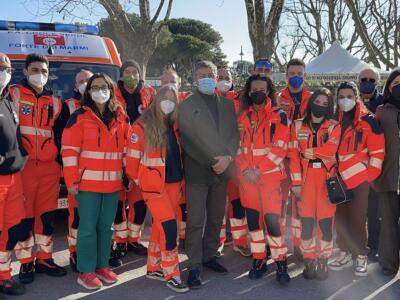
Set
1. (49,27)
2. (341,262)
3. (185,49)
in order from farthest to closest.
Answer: (185,49) → (49,27) → (341,262)

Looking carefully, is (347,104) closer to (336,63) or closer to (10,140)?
(10,140)

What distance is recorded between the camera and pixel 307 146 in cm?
447

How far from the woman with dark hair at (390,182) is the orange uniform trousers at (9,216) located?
137 inches


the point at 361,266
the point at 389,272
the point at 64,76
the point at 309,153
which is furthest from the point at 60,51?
the point at 389,272

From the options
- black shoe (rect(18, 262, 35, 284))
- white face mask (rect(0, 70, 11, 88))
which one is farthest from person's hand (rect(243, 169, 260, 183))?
white face mask (rect(0, 70, 11, 88))

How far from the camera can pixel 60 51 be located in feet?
20.0

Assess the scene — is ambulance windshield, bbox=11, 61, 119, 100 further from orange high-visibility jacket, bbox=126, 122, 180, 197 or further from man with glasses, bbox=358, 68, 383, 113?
man with glasses, bbox=358, 68, 383, 113

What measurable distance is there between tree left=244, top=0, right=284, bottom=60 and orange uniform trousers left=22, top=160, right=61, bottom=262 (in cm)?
519

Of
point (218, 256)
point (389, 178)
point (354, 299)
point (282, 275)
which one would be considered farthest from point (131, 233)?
point (389, 178)

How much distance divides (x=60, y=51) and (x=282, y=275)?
13.4ft

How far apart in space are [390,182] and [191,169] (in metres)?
1.98

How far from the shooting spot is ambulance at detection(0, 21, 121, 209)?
587 cm

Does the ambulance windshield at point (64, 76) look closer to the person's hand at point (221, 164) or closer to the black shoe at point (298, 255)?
the person's hand at point (221, 164)

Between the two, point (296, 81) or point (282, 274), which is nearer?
point (282, 274)
